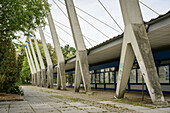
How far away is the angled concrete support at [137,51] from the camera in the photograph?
8414 mm

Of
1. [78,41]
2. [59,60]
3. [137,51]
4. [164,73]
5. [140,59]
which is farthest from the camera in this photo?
[59,60]

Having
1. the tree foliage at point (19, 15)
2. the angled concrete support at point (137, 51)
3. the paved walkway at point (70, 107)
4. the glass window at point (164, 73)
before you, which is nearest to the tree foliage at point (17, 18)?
the tree foliage at point (19, 15)

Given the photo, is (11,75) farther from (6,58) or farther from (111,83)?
(111,83)

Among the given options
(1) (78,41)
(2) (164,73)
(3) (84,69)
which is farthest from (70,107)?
(1) (78,41)

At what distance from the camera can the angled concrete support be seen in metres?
A: 8.41

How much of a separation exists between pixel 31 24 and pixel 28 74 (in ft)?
184

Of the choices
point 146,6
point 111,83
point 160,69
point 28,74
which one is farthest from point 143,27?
point 28,74

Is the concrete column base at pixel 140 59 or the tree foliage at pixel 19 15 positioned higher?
the tree foliage at pixel 19 15

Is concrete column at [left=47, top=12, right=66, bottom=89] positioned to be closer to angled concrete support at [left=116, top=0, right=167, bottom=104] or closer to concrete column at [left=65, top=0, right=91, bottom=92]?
concrete column at [left=65, top=0, right=91, bottom=92]

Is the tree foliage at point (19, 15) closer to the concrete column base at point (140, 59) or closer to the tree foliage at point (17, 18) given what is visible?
the tree foliage at point (17, 18)

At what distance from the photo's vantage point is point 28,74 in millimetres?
62000

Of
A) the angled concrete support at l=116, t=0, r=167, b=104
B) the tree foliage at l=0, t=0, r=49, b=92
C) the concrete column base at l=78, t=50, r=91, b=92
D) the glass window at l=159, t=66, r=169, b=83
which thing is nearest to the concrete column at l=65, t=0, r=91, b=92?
the concrete column base at l=78, t=50, r=91, b=92

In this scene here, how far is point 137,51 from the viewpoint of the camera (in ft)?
29.7

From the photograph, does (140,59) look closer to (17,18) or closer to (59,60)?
(17,18)
